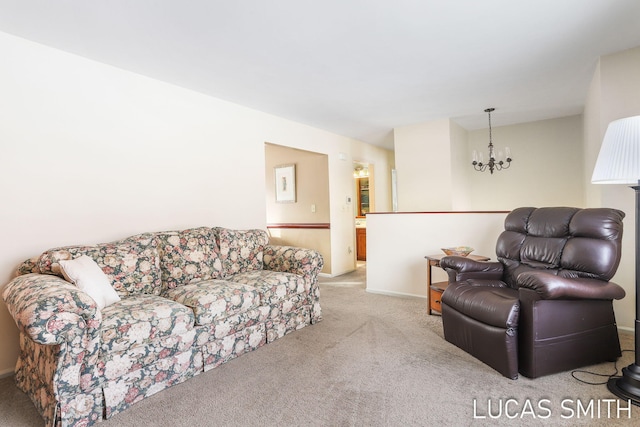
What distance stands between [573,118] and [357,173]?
396cm

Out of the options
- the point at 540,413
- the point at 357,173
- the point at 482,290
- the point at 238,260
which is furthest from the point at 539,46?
the point at 357,173

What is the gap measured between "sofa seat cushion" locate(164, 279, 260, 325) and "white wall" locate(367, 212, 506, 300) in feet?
7.35

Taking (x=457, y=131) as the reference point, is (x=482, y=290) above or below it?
below

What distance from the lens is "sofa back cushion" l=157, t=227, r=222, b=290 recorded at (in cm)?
283

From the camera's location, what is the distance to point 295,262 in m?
3.38

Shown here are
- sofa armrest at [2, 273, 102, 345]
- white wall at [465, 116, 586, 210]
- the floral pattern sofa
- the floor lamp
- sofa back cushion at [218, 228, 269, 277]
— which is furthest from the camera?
white wall at [465, 116, 586, 210]

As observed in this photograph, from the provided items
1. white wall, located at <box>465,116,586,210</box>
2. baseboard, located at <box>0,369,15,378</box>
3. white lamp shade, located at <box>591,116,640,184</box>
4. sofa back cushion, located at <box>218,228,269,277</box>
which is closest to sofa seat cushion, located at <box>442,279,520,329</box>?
white lamp shade, located at <box>591,116,640,184</box>

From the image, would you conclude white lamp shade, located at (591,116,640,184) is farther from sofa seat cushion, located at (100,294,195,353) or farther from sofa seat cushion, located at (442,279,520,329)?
sofa seat cushion, located at (100,294,195,353)

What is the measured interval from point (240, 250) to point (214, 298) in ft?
3.13

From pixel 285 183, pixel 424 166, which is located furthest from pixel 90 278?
pixel 424 166

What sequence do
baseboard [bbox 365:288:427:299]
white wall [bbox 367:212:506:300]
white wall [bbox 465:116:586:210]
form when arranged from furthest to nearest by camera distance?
white wall [bbox 465:116:586:210] → baseboard [bbox 365:288:427:299] → white wall [bbox 367:212:506:300]

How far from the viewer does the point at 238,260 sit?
3.35 m

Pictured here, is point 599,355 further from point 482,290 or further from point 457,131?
point 457,131

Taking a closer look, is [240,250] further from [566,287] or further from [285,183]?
[285,183]
